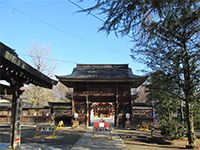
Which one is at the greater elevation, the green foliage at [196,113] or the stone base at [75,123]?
the green foliage at [196,113]

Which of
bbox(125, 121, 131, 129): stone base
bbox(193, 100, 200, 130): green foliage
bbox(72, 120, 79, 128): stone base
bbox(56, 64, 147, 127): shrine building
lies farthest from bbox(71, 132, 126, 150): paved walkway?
bbox(56, 64, 147, 127): shrine building

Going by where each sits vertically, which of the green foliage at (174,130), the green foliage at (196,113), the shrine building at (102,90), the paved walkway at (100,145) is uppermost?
the shrine building at (102,90)

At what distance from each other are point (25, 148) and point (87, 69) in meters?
20.9

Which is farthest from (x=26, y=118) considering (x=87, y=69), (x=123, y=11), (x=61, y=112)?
(x=123, y=11)

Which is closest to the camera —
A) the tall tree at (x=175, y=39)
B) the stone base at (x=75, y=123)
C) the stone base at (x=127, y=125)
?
the tall tree at (x=175, y=39)

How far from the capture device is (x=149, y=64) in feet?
47.9

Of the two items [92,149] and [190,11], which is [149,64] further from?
[190,11]

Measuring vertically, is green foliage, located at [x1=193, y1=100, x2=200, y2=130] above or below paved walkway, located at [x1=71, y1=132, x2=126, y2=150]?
above

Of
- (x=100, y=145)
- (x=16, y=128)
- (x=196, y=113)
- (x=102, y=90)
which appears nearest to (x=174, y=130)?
(x=196, y=113)

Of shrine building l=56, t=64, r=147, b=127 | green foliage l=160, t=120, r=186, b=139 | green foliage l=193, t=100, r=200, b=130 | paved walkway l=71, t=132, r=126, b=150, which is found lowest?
paved walkway l=71, t=132, r=126, b=150

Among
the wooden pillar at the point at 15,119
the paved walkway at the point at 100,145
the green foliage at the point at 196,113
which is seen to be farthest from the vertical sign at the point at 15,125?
the green foliage at the point at 196,113

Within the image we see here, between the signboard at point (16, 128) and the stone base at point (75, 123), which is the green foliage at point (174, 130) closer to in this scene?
the signboard at point (16, 128)

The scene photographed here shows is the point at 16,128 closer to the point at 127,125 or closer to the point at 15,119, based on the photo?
the point at 15,119

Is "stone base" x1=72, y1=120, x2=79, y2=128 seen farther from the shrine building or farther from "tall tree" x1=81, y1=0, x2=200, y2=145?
"tall tree" x1=81, y1=0, x2=200, y2=145
